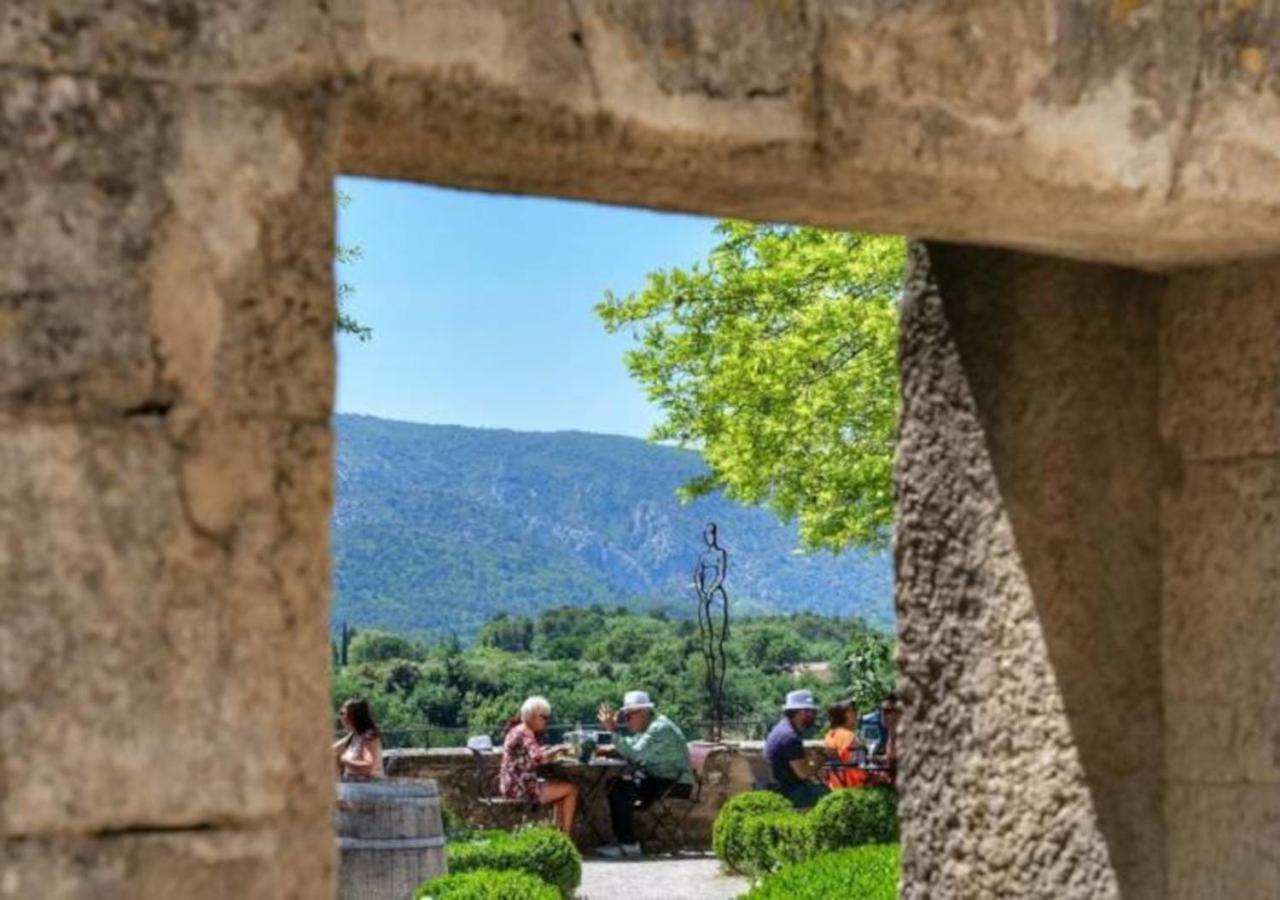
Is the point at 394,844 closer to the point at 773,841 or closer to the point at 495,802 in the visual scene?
the point at 773,841

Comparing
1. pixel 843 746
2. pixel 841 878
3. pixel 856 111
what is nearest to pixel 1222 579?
pixel 856 111

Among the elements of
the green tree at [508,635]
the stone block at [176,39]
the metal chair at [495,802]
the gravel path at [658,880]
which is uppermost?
the green tree at [508,635]

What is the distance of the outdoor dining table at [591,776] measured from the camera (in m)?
15.6

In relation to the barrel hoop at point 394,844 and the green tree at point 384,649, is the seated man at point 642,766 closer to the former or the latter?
the barrel hoop at point 394,844

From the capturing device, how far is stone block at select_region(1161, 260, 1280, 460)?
3.55m

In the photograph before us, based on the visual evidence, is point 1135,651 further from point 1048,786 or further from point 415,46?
point 415,46

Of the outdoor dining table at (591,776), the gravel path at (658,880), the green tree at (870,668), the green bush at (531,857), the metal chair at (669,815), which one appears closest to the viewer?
the green bush at (531,857)

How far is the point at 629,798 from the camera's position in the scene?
15.9m

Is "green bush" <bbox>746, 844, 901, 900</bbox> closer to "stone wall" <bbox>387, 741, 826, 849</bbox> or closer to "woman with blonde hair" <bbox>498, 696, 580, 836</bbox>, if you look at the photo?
"woman with blonde hair" <bbox>498, 696, 580, 836</bbox>

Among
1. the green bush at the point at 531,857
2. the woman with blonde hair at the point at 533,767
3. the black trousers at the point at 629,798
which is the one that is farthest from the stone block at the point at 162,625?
the black trousers at the point at 629,798

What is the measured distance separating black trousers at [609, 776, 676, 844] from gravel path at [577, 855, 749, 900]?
0.92 ft

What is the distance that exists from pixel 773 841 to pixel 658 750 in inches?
62.0

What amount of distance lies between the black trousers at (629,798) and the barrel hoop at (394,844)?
→ 4.85 metres

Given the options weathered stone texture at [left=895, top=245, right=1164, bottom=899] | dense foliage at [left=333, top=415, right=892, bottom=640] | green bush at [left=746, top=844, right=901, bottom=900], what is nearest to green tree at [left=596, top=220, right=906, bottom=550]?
green bush at [left=746, top=844, right=901, bottom=900]
